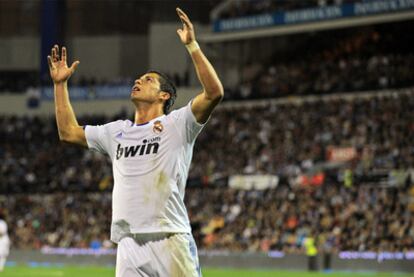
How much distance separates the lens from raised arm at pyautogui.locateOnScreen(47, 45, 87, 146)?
7.68m

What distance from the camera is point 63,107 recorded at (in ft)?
25.4

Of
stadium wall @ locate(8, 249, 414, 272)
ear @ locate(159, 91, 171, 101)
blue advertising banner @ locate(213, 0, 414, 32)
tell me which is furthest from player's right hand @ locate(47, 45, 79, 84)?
blue advertising banner @ locate(213, 0, 414, 32)

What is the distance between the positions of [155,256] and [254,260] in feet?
82.4

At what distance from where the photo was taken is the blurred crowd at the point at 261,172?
32469 millimetres

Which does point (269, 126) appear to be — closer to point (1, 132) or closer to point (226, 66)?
point (226, 66)

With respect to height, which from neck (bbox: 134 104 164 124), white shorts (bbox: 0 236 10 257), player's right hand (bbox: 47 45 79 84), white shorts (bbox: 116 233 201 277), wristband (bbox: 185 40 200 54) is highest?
wristband (bbox: 185 40 200 54)

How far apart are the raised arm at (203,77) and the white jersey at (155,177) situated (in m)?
0.16

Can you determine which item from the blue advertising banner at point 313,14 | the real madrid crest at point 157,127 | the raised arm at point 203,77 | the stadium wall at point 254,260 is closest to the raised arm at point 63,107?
the real madrid crest at point 157,127

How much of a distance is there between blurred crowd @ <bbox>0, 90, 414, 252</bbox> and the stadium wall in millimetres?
884

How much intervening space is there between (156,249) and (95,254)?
95.2 feet

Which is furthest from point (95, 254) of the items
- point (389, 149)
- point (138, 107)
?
point (138, 107)

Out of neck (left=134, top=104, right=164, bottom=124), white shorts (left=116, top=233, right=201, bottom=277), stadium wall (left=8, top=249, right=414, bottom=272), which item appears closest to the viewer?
white shorts (left=116, top=233, right=201, bottom=277)

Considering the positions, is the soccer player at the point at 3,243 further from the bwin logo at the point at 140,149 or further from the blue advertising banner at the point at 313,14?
the bwin logo at the point at 140,149

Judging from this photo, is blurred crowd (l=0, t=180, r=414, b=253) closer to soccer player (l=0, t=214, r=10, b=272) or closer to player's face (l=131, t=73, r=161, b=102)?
soccer player (l=0, t=214, r=10, b=272)
